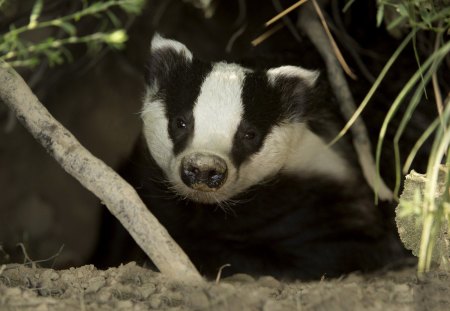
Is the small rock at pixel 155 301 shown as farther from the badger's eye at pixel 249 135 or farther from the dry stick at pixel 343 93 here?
the dry stick at pixel 343 93

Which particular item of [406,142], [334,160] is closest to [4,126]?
[334,160]

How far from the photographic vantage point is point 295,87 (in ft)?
11.6

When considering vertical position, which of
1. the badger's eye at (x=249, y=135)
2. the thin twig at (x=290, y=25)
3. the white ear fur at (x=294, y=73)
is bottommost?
the badger's eye at (x=249, y=135)

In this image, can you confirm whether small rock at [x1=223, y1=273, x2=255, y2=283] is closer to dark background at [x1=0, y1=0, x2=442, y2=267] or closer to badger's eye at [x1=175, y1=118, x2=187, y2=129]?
badger's eye at [x1=175, y1=118, x2=187, y2=129]

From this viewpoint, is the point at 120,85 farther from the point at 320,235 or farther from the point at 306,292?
the point at 306,292

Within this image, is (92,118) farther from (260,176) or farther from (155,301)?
(155,301)

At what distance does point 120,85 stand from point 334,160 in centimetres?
199

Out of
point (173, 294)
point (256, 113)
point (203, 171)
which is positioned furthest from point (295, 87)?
point (173, 294)

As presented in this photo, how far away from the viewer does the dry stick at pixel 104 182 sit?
7.66 feet

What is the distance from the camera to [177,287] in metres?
2.24

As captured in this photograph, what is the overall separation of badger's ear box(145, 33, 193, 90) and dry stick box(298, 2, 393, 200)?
0.86m

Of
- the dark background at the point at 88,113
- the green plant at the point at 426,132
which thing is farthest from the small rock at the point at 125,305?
the dark background at the point at 88,113

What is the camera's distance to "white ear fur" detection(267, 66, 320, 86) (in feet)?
11.3

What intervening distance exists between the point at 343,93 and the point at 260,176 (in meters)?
0.70
